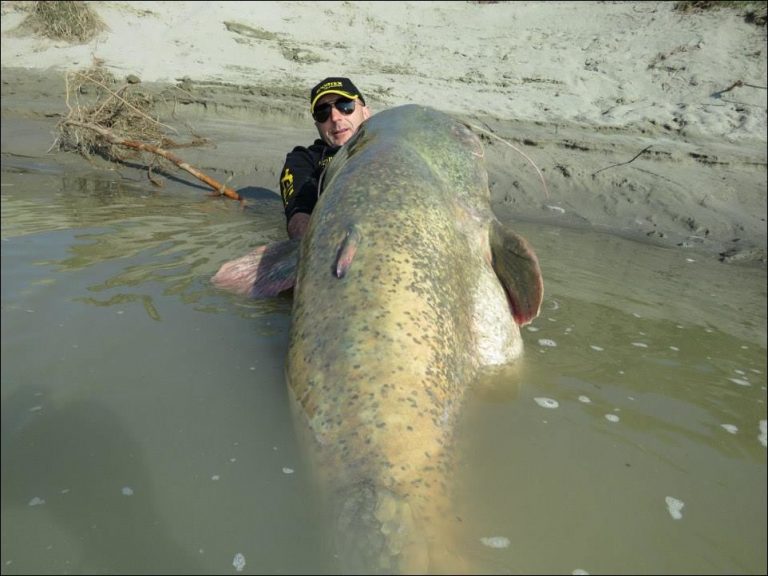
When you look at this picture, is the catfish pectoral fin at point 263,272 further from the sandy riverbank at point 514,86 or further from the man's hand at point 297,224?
the sandy riverbank at point 514,86

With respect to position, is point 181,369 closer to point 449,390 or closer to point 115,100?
point 449,390

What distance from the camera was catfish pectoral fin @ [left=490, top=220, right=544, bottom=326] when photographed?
2.48m

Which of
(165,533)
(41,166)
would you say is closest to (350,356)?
(165,533)

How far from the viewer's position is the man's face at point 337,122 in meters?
4.24

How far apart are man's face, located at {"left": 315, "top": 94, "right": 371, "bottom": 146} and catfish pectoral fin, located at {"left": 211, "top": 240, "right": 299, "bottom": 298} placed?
4.60 feet

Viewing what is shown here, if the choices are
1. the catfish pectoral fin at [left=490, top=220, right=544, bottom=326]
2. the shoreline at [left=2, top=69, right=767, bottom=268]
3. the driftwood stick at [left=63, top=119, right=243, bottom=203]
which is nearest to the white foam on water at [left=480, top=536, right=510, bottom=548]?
the catfish pectoral fin at [left=490, top=220, right=544, bottom=326]

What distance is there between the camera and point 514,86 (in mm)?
9258

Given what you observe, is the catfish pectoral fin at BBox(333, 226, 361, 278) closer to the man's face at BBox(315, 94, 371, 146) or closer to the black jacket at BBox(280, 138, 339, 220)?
the black jacket at BBox(280, 138, 339, 220)

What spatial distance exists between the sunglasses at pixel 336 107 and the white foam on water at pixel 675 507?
3.38 meters

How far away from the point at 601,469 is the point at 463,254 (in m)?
0.97

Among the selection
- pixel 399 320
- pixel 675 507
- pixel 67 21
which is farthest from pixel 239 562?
pixel 67 21

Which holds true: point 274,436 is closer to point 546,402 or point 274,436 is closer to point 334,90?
point 546,402

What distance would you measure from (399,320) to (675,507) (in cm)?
109

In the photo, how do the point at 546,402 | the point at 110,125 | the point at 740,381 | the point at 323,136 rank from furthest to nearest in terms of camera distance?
the point at 110,125 < the point at 323,136 < the point at 740,381 < the point at 546,402
